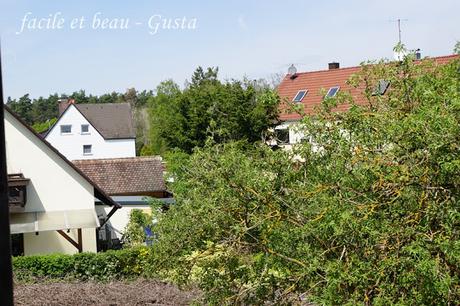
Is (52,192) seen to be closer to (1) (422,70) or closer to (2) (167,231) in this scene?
(2) (167,231)

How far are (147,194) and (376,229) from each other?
28.4 metres

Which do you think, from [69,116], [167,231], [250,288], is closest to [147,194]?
[167,231]

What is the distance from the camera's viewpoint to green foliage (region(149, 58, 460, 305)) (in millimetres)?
5879

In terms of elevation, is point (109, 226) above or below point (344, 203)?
below

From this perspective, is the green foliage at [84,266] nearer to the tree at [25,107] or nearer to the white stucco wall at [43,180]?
the white stucco wall at [43,180]

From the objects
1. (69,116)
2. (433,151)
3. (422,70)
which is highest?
(69,116)

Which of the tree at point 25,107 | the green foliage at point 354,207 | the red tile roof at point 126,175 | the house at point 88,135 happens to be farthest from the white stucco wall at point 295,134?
the tree at point 25,107

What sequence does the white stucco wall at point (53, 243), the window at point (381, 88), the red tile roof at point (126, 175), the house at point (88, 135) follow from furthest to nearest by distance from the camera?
1. the house at point (88, 135)
2. the red tile roof at point (126, 175)
3. the white stucco wall at point (53, 243)
4. the window at point (381, 88)

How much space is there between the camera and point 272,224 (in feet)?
22.9

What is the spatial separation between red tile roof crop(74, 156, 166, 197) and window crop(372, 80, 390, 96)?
85.8ft

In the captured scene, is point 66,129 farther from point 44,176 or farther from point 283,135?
point 283,135

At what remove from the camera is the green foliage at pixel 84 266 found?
66.5 feet

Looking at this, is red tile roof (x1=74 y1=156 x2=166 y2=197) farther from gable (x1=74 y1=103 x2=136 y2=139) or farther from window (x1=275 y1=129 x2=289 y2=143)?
gable (x1=74 y1=103 x2=136 y2=139)

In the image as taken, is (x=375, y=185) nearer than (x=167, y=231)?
Yes
